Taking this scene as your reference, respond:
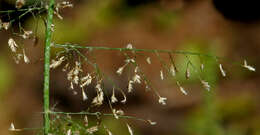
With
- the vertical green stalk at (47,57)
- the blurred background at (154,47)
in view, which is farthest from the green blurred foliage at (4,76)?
the vertical green stalk at (47,57)

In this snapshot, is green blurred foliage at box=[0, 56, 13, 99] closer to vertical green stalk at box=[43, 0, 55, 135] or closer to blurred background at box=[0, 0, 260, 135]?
blurred background at box=[0, 0, 260, 135]

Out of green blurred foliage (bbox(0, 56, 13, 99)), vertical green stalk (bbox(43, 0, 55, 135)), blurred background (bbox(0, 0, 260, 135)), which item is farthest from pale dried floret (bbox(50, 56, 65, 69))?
green blurred foliage (bbox(0, 56, 13, 99))

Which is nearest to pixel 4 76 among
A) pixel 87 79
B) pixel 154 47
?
pixel 154 47

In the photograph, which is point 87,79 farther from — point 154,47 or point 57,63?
point 154,47

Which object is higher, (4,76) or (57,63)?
(57,63)

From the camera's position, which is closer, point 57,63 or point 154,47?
point 57,63

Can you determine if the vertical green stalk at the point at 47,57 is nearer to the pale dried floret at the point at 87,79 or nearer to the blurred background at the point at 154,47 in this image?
the pale dried floret at the point at 87,79

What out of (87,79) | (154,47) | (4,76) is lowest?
(4,76)

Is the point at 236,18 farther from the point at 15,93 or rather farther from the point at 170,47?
the point at 15,93
